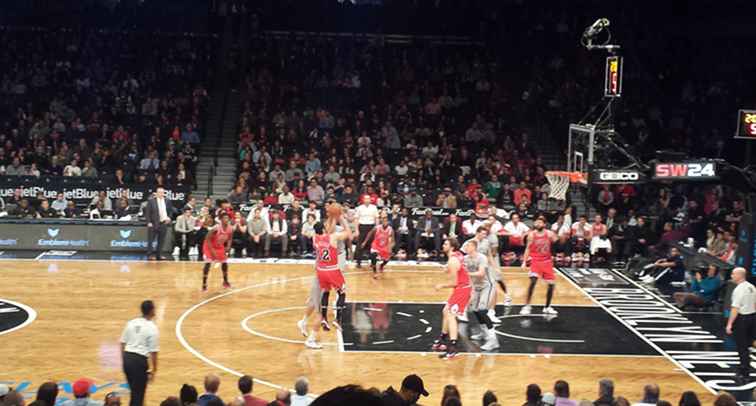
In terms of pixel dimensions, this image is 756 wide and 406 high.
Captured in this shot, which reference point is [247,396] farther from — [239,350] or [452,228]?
[452,228]

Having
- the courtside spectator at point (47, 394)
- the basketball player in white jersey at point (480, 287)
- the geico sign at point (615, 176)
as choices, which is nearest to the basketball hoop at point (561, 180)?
the geico sign at point (615, 176)

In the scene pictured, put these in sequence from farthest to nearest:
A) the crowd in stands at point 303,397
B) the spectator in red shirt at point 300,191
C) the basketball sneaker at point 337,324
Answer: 1. the spectator in red shirt at point 300,191
2. the basketball sneaker at point 337,324
3. the crowd in stands at point 303,397

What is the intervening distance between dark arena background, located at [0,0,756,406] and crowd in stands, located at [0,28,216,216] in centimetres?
8

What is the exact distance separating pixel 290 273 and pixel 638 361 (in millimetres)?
8679

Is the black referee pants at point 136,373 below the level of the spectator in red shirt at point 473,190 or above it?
below

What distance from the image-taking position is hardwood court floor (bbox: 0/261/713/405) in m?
12.1

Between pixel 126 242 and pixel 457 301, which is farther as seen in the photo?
pixel 126 242

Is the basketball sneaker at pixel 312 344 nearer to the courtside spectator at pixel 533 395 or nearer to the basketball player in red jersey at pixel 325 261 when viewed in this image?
the basketball player in red jersey at pixel 325 261

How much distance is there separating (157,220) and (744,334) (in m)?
13.6

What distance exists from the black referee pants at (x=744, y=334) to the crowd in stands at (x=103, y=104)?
15.8 metres

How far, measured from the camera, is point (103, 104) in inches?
1116

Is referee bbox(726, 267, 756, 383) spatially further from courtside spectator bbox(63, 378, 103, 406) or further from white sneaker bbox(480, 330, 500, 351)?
courtside spectator bbox(63, 378, 103, 406)

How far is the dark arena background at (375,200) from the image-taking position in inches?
504

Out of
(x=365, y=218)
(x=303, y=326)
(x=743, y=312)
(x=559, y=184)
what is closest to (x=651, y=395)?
(x=743, y=312)
